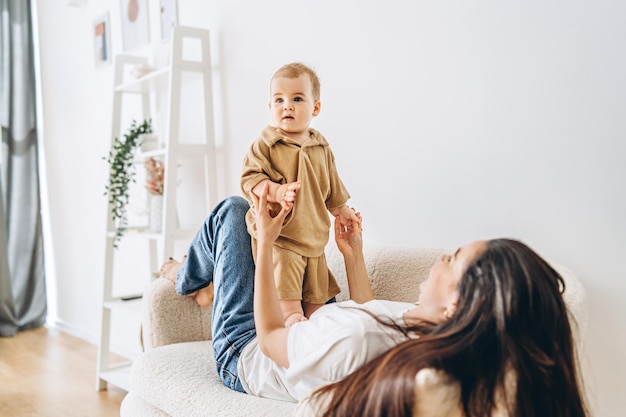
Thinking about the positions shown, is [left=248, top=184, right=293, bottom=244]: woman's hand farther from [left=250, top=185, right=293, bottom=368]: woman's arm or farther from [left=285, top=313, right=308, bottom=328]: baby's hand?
[left=285, top=313, right=308, bottom=328]: baby's hand

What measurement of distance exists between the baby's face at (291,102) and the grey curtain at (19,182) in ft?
9.77

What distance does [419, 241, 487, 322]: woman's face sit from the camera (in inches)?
39.8

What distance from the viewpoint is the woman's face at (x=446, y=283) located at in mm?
1012

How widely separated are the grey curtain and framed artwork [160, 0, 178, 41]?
161cm

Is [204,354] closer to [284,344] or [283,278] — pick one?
[283,278]

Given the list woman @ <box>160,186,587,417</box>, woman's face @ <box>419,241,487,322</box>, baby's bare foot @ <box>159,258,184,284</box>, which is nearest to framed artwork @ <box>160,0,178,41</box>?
baby's bare foot @ <box>159,258,184,284</box>

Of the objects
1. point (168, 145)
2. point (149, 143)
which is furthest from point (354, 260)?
point (149, 143)

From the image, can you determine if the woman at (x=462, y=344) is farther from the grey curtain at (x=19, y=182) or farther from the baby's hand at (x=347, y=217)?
the grey curtain at (x=19, y=182)

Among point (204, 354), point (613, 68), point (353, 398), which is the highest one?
point (613, 68)

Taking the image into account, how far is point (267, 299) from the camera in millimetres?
1294

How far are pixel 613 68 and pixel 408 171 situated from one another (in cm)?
66

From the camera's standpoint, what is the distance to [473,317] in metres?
0.93

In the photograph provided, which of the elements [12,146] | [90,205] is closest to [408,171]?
[90,205]

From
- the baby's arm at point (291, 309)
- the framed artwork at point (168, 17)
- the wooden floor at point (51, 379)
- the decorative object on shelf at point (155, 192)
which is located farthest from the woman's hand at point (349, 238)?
the framed artwork at point (168, 17)
